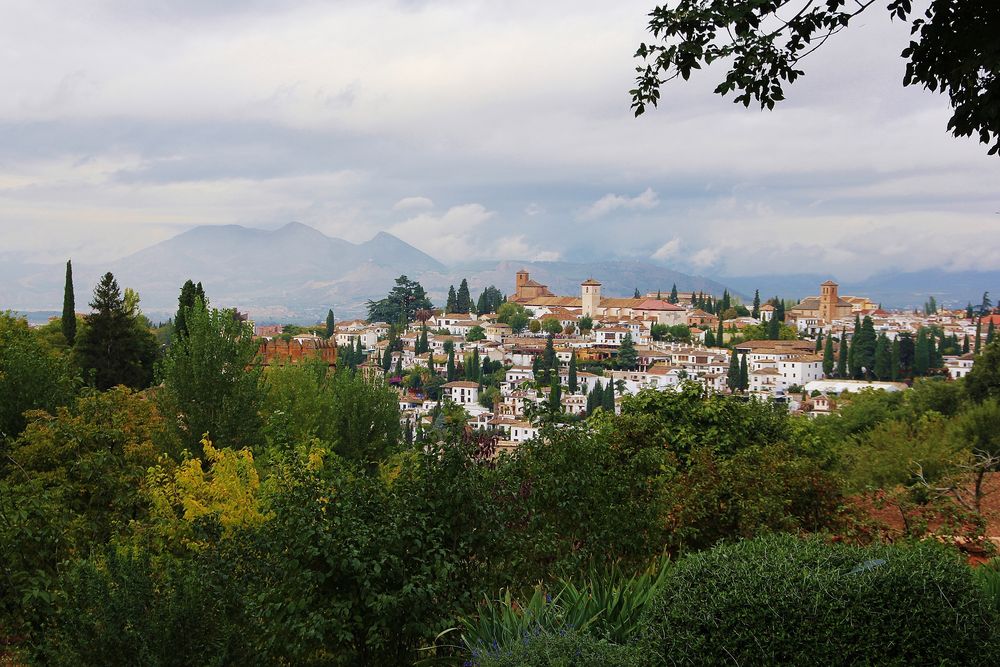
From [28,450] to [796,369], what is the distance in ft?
254

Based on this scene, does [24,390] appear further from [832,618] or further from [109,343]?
[109,343]

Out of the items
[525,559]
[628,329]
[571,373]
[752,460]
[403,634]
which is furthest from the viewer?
[628,329]

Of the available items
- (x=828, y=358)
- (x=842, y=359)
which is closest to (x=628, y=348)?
(x=828, y=358)

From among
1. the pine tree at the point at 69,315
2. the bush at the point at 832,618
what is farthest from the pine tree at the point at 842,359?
the bush at the point at 832,618

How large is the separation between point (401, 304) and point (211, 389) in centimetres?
10011

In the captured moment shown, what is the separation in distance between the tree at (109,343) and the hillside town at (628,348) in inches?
823

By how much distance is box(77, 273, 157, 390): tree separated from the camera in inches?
928

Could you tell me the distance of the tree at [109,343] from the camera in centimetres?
2358

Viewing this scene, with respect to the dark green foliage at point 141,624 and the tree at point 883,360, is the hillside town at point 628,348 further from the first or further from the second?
the dark green foliage at point 141,624

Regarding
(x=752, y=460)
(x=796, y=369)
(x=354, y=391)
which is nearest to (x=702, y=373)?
(x=796, y=369)

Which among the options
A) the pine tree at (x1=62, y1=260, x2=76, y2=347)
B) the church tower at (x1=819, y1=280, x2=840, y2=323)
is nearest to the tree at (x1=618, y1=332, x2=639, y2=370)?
the church tower at (x1=819, y1=280, x2=840, y2=323)

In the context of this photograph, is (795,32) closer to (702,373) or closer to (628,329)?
(702,373)

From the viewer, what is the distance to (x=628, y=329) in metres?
103

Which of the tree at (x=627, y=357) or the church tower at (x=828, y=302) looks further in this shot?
the church tower at (x=828, y=302)
